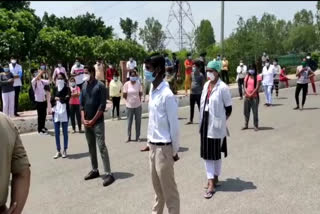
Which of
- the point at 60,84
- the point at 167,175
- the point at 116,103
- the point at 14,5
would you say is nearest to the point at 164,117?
the point at 167,175

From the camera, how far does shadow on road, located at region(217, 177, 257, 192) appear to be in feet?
21.7

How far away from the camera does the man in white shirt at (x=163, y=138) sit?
4977 mm

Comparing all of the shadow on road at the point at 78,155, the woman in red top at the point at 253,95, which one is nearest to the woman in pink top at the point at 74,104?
the shadow on road at the point at 78,155

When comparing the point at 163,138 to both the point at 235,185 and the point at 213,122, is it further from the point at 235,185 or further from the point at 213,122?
the point at 235,185

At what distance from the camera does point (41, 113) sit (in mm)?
12633

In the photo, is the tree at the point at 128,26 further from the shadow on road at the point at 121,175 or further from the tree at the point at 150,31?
the shadow on road at the point at 121,175

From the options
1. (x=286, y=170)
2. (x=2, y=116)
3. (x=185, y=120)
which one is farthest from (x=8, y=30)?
(x=2, y=116)

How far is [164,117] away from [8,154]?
2.70 metres

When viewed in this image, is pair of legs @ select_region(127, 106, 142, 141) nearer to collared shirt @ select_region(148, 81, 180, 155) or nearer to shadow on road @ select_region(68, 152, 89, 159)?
shadow on road @ select_region(68, 152, 89, 159)

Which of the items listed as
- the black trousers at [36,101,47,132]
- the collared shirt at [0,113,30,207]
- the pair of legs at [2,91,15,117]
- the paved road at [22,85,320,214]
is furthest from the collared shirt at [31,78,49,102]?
the collared shirt at [0,113,30,207]

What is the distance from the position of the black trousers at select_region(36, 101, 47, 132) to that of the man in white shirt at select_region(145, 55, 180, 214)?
26.3ft

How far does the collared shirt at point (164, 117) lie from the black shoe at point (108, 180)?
94.4 inches

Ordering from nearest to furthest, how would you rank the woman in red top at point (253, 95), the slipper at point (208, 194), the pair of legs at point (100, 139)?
the slipper at point (208, 194), the pair of legs at point (100, 139), the woman in red top at point (253, 95)

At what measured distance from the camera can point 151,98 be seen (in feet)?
17.1
